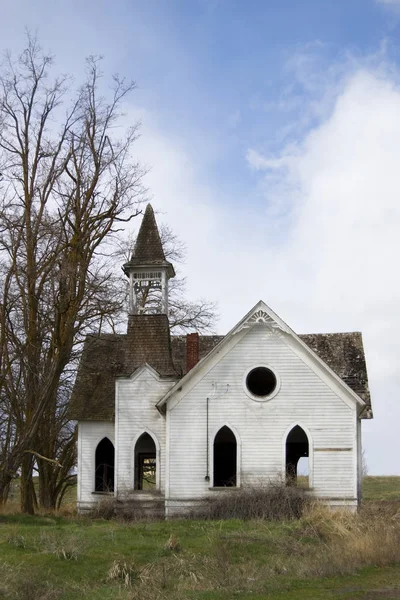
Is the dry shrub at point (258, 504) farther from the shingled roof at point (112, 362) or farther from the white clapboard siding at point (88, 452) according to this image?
the white clapboard siding at point (88, 452)

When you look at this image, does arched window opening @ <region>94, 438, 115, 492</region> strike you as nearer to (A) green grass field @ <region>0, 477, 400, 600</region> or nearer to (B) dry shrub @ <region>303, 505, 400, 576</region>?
(A) green grass field @ <region>0, 477, 400, 600</region>

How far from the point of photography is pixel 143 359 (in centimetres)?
2953

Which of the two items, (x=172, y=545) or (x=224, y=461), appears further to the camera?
(x=224, y=461)

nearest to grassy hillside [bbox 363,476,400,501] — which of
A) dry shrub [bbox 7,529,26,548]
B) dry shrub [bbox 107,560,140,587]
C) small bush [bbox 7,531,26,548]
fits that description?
A: dry shrub [bbox 7,529,26,548]

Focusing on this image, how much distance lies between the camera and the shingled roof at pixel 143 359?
29688 mm

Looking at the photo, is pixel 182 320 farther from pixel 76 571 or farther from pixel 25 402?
pixel 76 571

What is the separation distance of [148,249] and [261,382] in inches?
236

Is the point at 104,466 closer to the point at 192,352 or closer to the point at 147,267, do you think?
the point at 192,352

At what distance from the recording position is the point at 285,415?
27.2 metres

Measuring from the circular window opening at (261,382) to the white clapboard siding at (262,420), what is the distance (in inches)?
15.3

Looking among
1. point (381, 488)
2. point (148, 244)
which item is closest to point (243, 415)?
point (148, 244)

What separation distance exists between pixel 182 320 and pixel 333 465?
49.8 feet

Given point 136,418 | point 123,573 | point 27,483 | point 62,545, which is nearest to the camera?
point 123,573

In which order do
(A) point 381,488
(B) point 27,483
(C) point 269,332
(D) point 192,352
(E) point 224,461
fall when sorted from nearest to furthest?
(C) point 269,332 < (D) point 192,352 < (B) point 27,483 < (E) point 224,461 < (A) point 381,488
